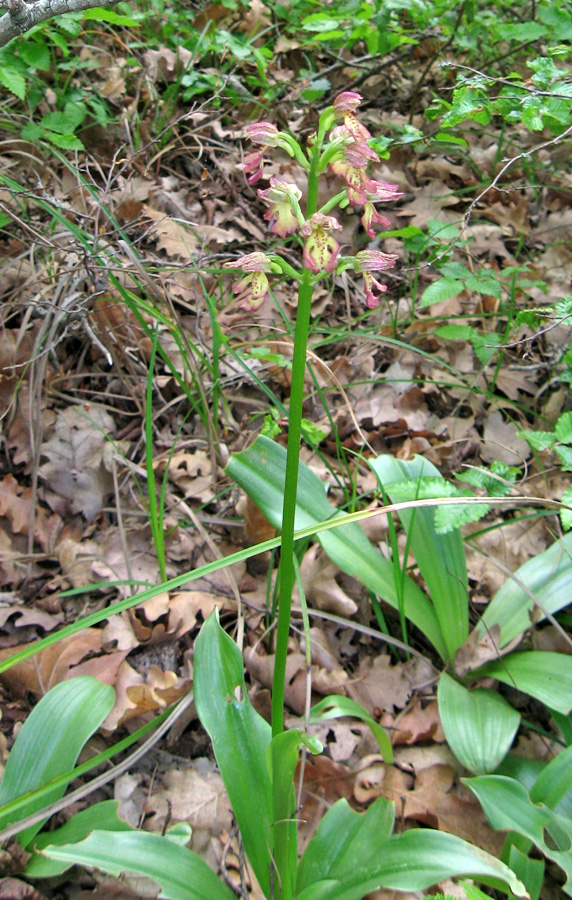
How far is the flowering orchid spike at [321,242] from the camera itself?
1.06 metres

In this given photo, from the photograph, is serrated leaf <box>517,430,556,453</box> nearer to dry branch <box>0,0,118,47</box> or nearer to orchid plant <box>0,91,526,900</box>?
orchid plant <box>0,91,526,900</box>

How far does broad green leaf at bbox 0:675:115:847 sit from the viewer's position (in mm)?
1498

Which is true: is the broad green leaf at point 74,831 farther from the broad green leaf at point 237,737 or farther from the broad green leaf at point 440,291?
the broad green leaf at point 440,291

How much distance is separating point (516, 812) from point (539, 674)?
0.43 metres

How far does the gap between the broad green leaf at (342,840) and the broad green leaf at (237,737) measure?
126mm

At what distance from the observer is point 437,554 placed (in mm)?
1989

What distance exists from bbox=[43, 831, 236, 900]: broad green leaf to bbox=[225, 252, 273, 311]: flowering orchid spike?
1.13 meters

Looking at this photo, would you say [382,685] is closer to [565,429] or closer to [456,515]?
[456,515]

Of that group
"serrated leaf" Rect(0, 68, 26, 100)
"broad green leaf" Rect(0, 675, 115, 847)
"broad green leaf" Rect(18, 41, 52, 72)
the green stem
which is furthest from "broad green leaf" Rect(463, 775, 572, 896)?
"broad green leaf" Rect(18, 41, 52, 72)

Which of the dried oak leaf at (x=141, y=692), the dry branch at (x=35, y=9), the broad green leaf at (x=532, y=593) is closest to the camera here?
the dry branch at (x=35, y=9)

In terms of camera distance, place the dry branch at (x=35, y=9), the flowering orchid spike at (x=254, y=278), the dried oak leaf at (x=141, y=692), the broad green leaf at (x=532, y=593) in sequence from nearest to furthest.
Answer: the flowering orchid spike at (x=254, y=278) < the dry branch at (x=35, y=9) < the dried oak leaf at (x=141, y=692) < the broad green leaf at (x=532, y=593)

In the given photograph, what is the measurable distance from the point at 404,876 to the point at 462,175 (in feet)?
11.8

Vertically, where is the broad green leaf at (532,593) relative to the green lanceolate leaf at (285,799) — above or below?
below

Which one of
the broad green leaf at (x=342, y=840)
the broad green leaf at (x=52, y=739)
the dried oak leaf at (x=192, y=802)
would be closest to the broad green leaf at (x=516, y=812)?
the broad green leaf at (x=342, y=840)
